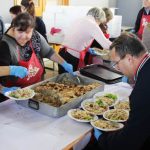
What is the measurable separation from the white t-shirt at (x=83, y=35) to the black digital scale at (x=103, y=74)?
262 mm

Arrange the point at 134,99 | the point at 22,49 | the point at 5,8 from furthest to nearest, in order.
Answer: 1. the point at 5,8
2. the point at 22,49
3. the point at 134,99

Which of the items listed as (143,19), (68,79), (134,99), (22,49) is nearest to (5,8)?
(143,19)

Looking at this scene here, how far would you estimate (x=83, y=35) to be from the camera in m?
2.44

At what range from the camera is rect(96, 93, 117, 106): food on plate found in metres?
1.60

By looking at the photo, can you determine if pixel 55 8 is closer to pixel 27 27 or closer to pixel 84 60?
pixel 84 60

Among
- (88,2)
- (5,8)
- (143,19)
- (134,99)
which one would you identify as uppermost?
(88,2)

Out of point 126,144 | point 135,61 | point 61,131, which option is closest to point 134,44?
point 135,61

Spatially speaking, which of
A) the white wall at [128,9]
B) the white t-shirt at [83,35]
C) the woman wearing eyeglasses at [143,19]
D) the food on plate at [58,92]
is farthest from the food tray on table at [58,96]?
the white wall at [128,9]

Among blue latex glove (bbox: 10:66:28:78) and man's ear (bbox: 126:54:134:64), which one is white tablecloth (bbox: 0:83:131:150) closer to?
blue latex glove (bbox: 10:66:28:78)

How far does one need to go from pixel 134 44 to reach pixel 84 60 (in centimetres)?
154

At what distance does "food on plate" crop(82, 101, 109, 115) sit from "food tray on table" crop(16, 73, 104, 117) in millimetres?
55

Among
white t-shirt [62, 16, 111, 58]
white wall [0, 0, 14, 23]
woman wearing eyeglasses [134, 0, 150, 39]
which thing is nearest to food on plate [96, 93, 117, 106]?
white t-shirt [62, 16, 111, 58]

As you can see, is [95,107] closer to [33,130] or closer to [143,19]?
[33,130]

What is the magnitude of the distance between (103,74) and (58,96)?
0.72 metres
